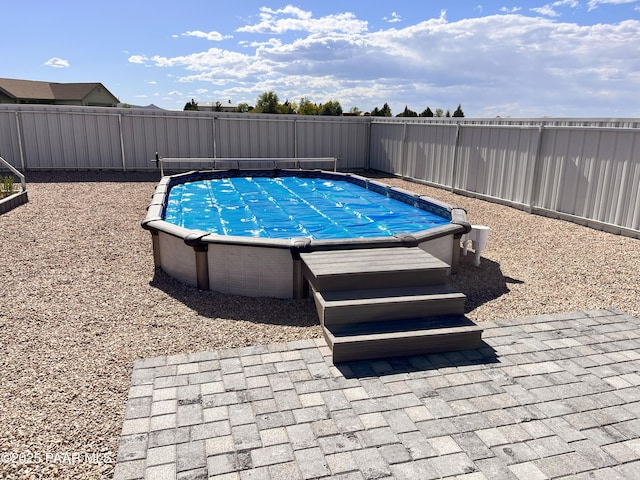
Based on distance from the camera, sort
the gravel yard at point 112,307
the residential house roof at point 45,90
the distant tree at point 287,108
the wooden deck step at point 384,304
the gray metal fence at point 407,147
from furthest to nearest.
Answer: the distant tree at point 287,108
the residential house roof at point 45,90
the gray metal fence at point 407,147
the wooden deck step at point 384,304
the gravel yard at point 112,307

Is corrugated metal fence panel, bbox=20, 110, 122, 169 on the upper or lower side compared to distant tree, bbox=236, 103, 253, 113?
lower

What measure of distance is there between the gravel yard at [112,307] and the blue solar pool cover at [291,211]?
1.20m

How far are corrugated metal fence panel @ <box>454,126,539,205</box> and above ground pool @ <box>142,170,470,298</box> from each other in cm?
282

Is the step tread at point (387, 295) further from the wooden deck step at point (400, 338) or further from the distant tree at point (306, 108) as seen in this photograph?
the distant tree at point (306, 108)

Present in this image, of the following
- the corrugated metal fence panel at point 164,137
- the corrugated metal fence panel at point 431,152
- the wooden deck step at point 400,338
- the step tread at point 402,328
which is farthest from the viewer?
the corrugated metal fence panel at point 164,137

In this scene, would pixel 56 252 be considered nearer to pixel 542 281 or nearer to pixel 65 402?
pixel 65 402

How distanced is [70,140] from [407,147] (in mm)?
11416

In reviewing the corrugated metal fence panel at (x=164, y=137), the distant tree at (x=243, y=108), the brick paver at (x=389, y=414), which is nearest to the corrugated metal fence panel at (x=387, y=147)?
the corrugated metal fence panel at (x=164, y=137)

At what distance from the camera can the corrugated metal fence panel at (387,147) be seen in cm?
1542

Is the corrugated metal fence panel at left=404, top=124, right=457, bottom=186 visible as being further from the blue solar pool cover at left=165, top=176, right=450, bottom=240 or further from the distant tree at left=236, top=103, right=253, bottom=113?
the distant tree at left=236, top=103, right=253, bottom=113

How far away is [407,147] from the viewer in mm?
14930

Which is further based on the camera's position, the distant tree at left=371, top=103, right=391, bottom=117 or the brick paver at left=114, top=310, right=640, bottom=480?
the distant tree at left=371, top=103, right=391, bottom=117

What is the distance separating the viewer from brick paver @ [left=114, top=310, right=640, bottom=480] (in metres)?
2.64

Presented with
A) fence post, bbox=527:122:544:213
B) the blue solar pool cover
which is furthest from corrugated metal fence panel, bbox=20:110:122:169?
fence post, bbox=527:122:544:213
